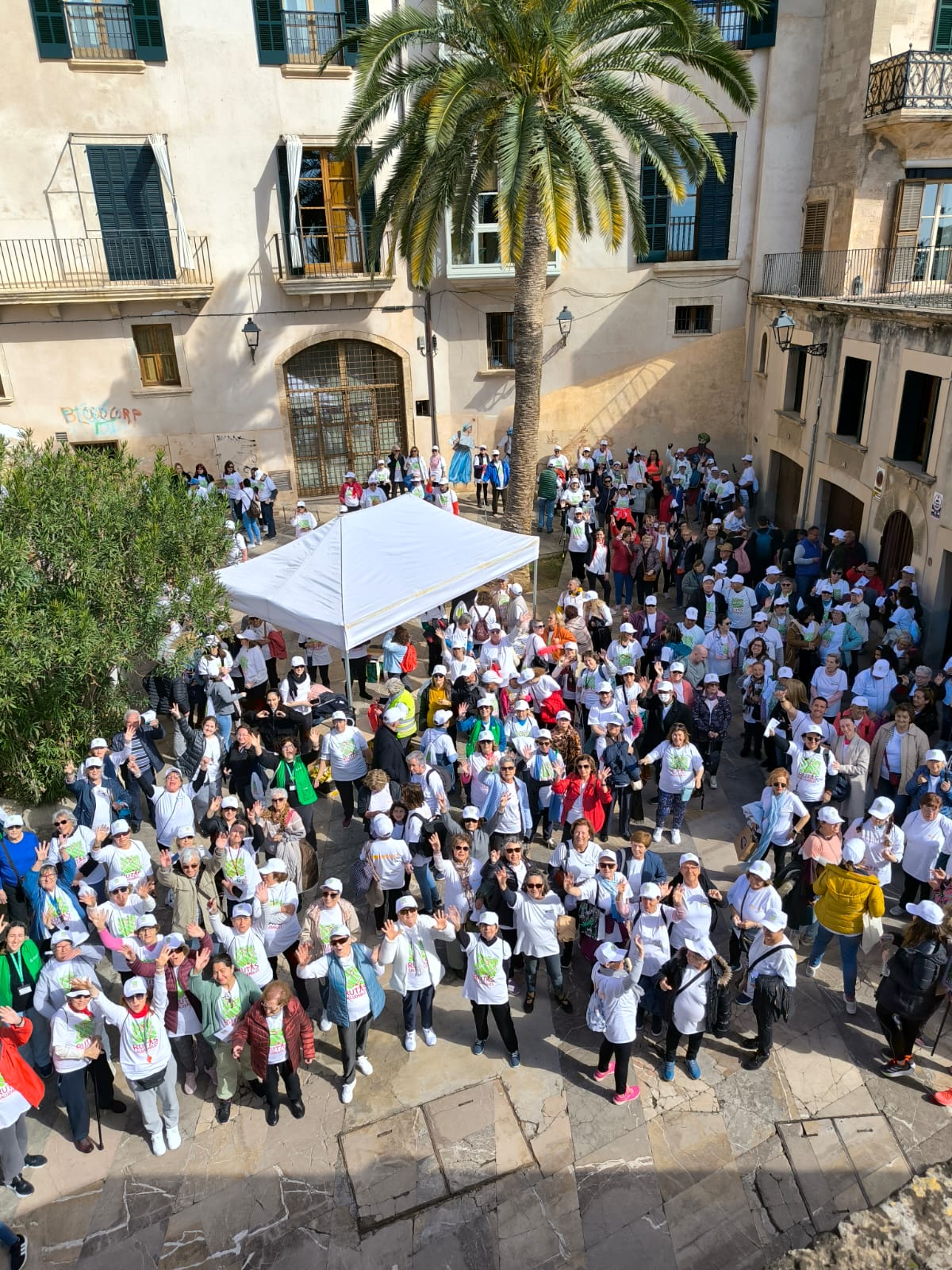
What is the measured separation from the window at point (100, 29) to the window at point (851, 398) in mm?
15343

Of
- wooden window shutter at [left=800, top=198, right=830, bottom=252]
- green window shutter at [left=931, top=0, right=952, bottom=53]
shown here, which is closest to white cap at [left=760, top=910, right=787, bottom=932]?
wooden window shutter at [left=800, top=198, right=830, bottom=252]

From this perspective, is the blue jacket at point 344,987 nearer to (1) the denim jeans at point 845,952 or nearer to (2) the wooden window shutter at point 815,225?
(1) the denim jeans at point 845,952

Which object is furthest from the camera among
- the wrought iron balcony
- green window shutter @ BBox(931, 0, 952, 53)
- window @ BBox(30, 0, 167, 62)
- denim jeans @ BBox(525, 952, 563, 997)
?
the wrought iron balcony

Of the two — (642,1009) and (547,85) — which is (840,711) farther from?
(547,85)

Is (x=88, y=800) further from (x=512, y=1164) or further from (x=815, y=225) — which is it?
(x=815, y=225)

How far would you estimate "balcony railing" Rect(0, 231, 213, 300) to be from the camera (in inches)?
759

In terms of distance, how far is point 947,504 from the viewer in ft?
41.0

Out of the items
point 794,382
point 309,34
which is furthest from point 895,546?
point 309,34

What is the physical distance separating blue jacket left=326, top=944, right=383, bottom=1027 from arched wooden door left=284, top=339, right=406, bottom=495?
57.6 feet

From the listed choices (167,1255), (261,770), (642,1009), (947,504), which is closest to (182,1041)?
(167,1255)

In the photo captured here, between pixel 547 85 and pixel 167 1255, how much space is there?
49.5 feet

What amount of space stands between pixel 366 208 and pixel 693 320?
8352mm

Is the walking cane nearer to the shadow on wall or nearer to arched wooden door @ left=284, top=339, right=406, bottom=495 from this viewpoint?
the shadow on wall

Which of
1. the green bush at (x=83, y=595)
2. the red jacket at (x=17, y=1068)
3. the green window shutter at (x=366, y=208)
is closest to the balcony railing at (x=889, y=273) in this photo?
the green window shutter at (x=366, y=208)
